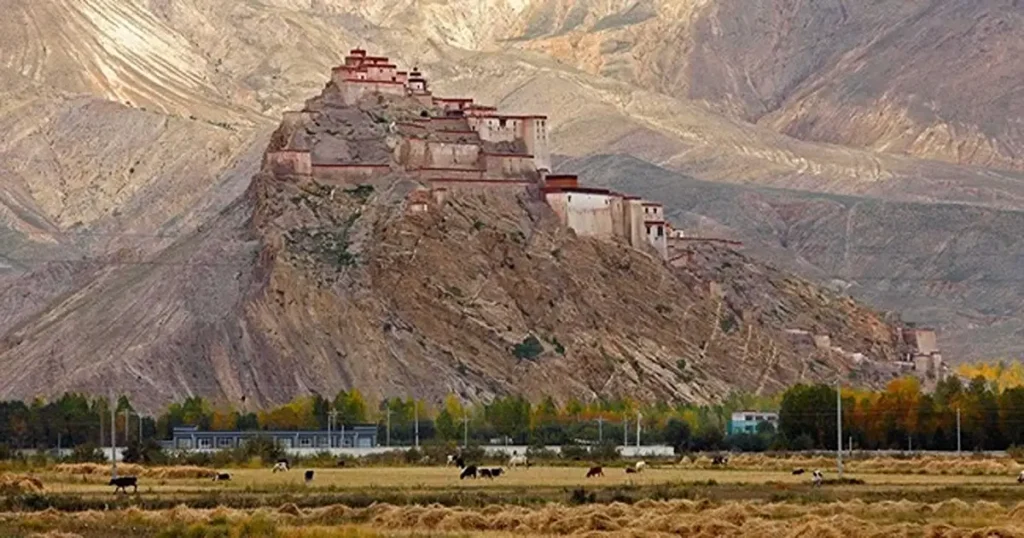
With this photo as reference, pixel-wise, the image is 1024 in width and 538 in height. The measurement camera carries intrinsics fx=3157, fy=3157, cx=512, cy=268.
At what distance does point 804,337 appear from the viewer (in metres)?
192

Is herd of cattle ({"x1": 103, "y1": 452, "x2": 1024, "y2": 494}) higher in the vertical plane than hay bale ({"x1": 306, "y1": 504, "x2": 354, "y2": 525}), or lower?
higher

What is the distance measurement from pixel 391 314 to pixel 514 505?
92806 millimetres

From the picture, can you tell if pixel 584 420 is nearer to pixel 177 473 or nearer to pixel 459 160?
pixel 459 160

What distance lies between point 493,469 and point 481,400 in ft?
208

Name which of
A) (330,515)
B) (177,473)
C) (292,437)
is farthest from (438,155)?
(330,515)

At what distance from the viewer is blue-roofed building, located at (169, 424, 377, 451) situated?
474 feet

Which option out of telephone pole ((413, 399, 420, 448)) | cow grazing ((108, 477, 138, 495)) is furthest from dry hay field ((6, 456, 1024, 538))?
telephone pole ((413, 399, 420, 448))

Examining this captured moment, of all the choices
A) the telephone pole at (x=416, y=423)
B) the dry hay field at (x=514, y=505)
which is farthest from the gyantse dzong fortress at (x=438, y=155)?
the dry hay field at (x=514, y=505)

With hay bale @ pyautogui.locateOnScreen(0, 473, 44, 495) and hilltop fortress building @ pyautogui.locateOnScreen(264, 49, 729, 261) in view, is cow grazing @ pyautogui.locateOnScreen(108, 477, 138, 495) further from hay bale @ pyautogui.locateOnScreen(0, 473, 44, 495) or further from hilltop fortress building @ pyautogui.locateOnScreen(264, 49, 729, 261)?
hilltop fortress building @ pyautogui.locateOnScreen(264, 49, 729, 261)

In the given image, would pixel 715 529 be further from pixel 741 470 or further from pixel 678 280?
pixel 678 280

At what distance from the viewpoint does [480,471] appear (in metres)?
103

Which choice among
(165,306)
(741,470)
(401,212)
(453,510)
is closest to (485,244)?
(401,212)

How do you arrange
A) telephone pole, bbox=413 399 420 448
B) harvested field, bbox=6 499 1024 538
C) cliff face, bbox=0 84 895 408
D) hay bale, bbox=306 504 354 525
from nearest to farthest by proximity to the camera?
harvested field, bbox=6 499 1024 538 → hay bale, bbox=306 504 354 525 → telephone pole, bbox=413 399 420 448 → cliff face, bbox=0 84 895 408

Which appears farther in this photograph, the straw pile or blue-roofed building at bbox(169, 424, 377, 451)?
blue-roofed building at bbox(169, 424, 377, 451)
